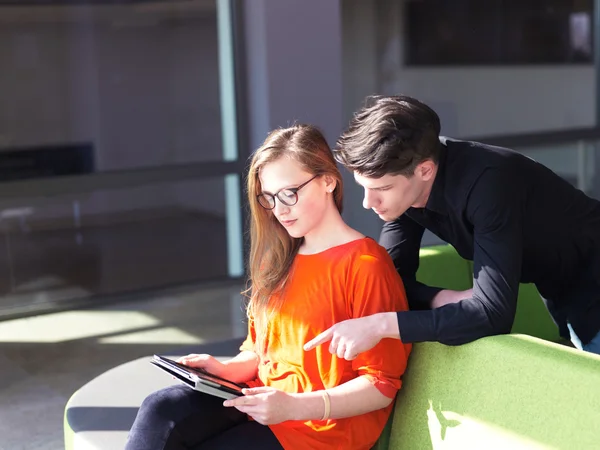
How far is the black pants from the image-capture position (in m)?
2.13

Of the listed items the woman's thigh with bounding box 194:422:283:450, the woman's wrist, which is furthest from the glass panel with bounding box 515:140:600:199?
the woman's wrist

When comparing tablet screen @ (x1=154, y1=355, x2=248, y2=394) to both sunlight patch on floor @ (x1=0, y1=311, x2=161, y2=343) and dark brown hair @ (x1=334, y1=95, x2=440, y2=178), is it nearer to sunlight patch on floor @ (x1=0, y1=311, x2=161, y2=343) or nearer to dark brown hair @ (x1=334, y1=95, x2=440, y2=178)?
dark brown hair @ (x1=334, y1=95, x2=440, y2=178)

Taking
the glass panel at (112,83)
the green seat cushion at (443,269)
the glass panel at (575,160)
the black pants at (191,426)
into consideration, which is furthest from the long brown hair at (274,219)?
the glass panel at (575,160)

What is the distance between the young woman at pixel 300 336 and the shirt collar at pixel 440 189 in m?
0.17

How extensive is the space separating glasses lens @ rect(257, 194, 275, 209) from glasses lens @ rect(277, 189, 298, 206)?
0.03 m

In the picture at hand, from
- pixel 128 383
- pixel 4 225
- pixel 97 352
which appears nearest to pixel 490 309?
pixel 128 383

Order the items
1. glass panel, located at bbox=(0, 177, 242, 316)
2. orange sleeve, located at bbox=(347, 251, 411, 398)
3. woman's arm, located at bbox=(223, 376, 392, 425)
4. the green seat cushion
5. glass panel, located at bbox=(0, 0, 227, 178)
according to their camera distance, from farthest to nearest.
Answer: glass panel, located at bbox=(0, 177, 242, 316) → glass panel, located at bbox=(0, 0, 227, 178) → the green seat cushion → orange sleeve, located at bbox=(347, 251, 411, 398) → woman's arm, located at bbox=(223, 376, 392, 425)

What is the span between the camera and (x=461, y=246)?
2348mm

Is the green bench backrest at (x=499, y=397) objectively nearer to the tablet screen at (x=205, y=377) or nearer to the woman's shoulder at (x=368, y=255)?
the woman's shoulder at (x=368, y=255)

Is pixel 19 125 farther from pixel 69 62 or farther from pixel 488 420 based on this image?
pixel 488 420

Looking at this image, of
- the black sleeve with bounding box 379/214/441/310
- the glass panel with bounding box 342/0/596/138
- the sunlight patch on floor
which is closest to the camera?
the black sleeve with bounding box 379/214/441/310

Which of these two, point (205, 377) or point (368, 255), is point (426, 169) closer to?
point (368, 255)

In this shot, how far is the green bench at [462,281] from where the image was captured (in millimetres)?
3186

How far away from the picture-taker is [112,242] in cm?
622
